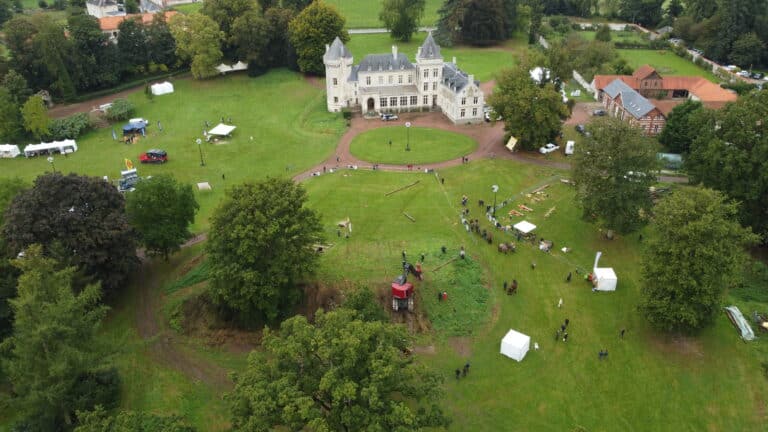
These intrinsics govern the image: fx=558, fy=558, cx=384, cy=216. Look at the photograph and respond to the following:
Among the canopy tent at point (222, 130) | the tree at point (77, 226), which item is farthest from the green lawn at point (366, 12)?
the tree at point (77, 226)

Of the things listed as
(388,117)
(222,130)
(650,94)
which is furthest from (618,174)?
(222,130)

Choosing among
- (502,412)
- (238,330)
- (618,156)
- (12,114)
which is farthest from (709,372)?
(12,114)

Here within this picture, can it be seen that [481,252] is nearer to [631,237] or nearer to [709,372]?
[631,237]

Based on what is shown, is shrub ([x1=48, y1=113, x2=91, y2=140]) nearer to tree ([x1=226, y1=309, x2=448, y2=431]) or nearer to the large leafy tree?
tree ([x1=226, y1=309, x2=448, y2=431])

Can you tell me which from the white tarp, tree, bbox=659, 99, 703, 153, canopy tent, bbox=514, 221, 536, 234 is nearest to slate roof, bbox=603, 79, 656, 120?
tree, bbox=659, 99, 703, 153

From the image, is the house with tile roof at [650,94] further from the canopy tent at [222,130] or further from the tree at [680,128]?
the canopy tent at [222,130]
